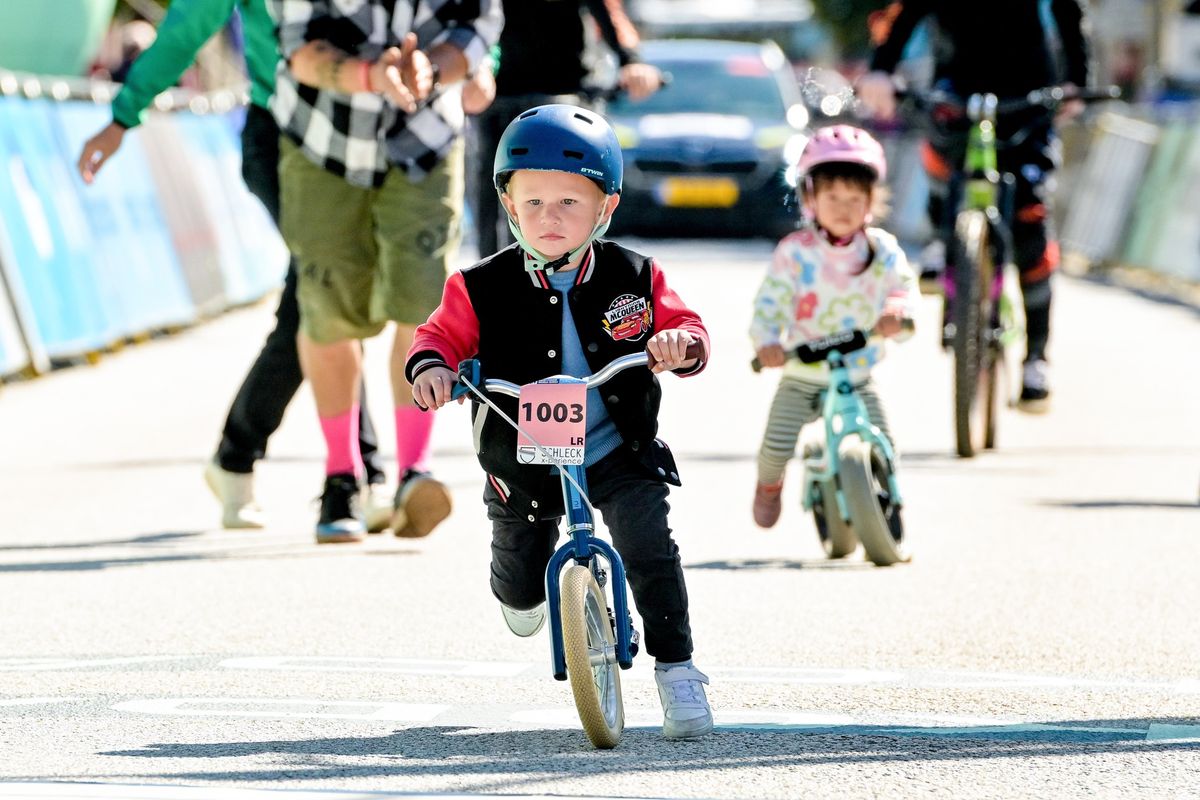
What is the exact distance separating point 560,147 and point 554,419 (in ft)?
1.80

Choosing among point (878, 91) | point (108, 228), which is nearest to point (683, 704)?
point (878, 91)

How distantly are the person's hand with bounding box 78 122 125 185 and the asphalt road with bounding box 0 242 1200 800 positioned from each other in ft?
3.85

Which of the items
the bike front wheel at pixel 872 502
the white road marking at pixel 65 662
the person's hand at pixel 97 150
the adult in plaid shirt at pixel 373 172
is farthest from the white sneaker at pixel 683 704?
the person's hand at pixel 97 150

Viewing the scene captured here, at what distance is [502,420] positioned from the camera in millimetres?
5520

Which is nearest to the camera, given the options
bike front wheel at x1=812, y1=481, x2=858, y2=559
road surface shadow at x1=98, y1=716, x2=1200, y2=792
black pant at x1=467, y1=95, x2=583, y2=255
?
road surface shadow at x1=98, y1=716, x2=1200, y2=792

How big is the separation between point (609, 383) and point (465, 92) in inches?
114

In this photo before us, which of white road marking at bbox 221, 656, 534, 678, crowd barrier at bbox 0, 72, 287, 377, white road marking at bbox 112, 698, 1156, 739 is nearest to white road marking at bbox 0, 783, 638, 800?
white road marking at bbox 112, 698, 1156, 739

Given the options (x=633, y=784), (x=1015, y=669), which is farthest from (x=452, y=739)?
(x=1015, y=669)

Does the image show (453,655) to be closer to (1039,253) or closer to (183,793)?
(183,793)

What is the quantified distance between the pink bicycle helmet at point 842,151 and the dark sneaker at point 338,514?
1705 millimetres

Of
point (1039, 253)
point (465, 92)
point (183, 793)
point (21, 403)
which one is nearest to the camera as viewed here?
point (183, 793)

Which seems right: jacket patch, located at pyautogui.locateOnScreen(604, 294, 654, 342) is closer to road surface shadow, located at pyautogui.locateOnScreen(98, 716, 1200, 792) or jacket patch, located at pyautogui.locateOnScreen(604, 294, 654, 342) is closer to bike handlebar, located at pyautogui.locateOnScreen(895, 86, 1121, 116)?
road surface shadow, located at pyautogui.locateOnScreen(98, 716, 1200, 792)

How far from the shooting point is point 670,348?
16.9 feet

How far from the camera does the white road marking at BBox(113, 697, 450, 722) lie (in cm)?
557
